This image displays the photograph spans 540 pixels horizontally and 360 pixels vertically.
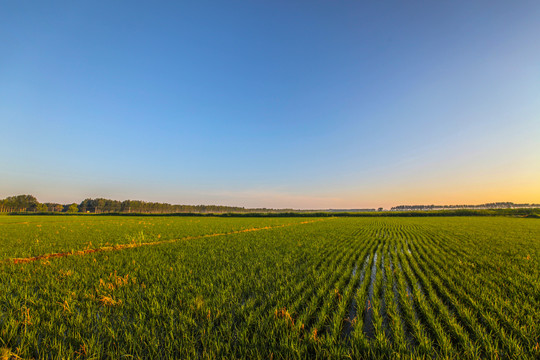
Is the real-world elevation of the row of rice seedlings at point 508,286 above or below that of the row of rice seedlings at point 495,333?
below

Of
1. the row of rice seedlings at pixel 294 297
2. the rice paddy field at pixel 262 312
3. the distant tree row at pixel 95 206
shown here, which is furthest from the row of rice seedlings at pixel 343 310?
the distant tree row at pixel 95 206

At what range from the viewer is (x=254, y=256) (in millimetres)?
9945

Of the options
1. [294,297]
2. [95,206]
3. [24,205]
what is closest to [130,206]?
[95,206]

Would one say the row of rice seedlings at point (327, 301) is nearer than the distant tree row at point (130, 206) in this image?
Yes

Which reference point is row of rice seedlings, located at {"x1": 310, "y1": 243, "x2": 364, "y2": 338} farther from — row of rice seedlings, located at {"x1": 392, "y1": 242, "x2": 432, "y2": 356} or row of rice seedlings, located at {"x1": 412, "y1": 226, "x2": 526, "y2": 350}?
Answer: row of rice seedlings, located at {"x1": 412, "y1": 226, "x2": 526, "y2": 350}

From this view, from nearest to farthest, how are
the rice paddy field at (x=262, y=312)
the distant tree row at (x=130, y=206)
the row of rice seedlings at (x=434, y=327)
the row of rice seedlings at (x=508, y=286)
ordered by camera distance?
the rice paddy field at (x=262, y=312) → the row of rice seedlings at (x=434, y=327) → the row of rice seedlings at (x=508, y=286) → the distant tree row at (x=130, y=206)

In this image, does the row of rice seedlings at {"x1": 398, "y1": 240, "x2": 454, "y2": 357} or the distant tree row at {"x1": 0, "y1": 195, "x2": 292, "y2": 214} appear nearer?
the row of rice seedlings at {"x1": 398, "y1": 240, "x2": 454, "y2": 357}

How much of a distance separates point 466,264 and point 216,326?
10331 mm

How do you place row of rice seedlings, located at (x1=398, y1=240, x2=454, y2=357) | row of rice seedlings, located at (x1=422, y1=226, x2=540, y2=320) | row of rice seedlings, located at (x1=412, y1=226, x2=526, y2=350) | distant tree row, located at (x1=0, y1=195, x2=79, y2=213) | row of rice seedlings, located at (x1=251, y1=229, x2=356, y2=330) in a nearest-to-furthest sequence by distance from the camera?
row of rice seedlings, located at (x1=398, y1=240, x2=454, y2=357) → row of rice seedlings, located at (x1=412, y1=226, x2=526, y2=350) → row of rice seedlings, located at (x1=251, y1=229, x2=356, y2=330) → row of rice seedlings, located at (x1=422, y1=226, x2=540, y2=320) → distant tree row, located at (x1=0, y1=195, x2=79, y2=213)

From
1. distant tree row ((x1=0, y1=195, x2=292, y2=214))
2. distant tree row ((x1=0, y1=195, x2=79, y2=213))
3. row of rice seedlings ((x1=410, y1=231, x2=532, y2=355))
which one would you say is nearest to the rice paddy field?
row of rice seedlings ((x1=410, y1=231, x2=532, y2=355))

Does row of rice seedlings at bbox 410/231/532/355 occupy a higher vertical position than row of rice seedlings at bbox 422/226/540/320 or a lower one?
higher

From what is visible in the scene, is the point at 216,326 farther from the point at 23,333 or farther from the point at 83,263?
the point at 83,263

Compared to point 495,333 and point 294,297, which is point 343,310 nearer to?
point 294,297

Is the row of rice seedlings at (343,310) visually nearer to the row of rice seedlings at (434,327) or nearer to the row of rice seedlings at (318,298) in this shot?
the row of rice seedlings at (318,298)
